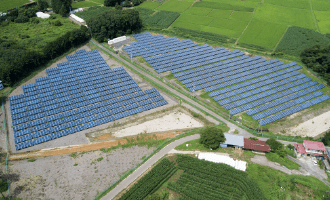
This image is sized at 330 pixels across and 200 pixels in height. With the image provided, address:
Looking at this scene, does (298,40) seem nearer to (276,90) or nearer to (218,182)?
(276,90)

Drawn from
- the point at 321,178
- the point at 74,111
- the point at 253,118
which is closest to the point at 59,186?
the point at 74,111

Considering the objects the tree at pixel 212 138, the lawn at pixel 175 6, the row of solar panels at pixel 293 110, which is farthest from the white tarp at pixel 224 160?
the lawn at pixel 175 6

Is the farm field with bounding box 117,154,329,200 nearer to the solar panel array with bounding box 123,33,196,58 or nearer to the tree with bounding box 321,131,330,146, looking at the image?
the tree with bounding box 321,131,330,146

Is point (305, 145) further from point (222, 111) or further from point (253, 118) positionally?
point (222, 111)

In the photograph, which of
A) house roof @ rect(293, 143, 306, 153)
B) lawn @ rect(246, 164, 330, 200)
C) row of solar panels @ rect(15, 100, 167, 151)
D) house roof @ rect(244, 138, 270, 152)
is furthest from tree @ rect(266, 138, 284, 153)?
row of solar panels @ rect(15, 100, 167, 151)

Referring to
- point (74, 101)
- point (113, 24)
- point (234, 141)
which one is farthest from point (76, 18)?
point (234, 141)

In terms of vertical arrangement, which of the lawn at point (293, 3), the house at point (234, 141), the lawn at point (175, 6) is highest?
the lawn at point (293, 3)

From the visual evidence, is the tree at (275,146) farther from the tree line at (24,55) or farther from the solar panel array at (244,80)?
the tree line at (24,55)
